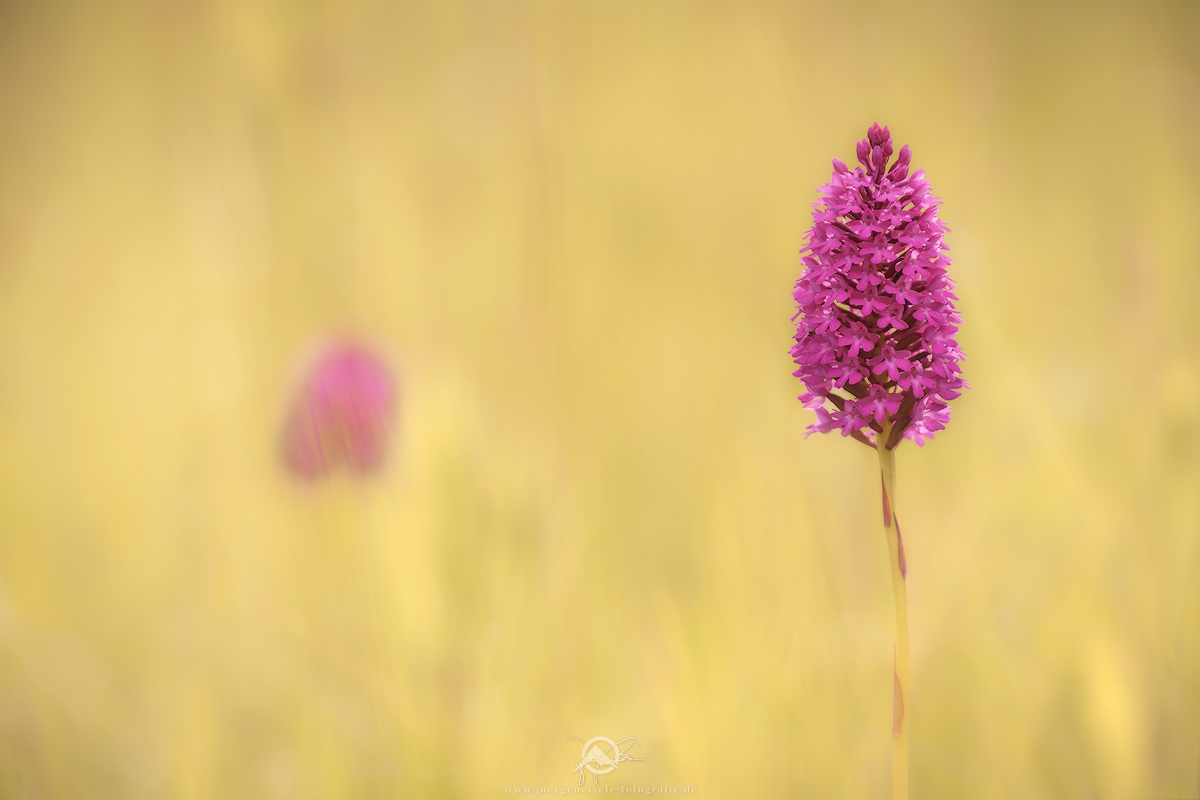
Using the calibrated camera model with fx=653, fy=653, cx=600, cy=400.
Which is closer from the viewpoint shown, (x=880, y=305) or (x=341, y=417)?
(x=880, y=305)

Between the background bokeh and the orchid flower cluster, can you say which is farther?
the background bokeh

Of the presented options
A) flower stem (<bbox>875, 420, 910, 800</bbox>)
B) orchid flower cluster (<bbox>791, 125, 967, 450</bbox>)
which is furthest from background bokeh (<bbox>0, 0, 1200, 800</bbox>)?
orchid flower cluster (<bbox>791, 125, 967, 450</bbox>)

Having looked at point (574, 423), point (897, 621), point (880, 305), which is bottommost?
point (897, 621)

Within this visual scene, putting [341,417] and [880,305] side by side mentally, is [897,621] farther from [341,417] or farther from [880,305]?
[341,417]

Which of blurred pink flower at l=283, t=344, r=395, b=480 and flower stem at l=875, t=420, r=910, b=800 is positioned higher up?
blurred pink flower at l=283, t=344, r=395, b=480

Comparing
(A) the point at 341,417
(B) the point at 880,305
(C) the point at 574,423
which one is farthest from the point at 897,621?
(A) the point at 341,417

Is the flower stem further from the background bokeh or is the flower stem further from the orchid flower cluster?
the background bokeh

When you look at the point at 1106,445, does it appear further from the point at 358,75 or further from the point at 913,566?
the point at 358,75
